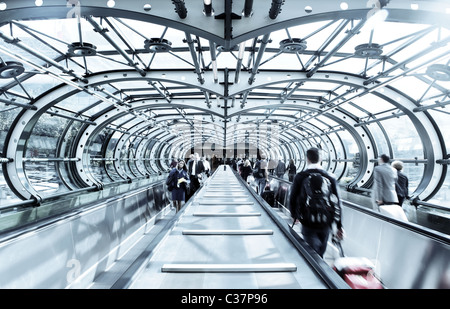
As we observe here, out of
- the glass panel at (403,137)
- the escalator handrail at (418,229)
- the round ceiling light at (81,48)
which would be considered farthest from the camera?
the glass panel at (403,137)

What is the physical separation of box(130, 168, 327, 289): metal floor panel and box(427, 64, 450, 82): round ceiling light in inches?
242

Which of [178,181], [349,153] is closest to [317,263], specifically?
[178,181]

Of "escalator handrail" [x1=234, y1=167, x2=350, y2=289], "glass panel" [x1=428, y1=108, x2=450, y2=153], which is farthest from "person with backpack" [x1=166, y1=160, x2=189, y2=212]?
"glass panel" [x1=428, y1=108, x2=450, y2=153]

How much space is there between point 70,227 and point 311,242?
405cm

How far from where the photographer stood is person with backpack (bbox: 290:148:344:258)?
12.7ft

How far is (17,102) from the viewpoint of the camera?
10.3 meters

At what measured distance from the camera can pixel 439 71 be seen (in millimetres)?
7480

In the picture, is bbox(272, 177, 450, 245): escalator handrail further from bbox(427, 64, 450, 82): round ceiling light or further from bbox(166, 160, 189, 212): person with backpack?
bbox(166, 160, 189, 212): person with backpack

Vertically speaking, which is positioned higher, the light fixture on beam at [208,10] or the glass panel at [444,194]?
the light fixture on beam at [208,10]

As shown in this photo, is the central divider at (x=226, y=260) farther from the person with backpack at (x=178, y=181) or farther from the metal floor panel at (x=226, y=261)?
the person with backpack at (x=178, y=181)

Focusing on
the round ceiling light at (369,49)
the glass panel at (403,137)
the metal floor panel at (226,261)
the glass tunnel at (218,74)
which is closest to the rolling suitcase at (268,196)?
the glass tunnel at (218,74)

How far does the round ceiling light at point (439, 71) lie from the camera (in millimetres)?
7305

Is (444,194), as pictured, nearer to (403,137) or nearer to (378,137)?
(403,137)
